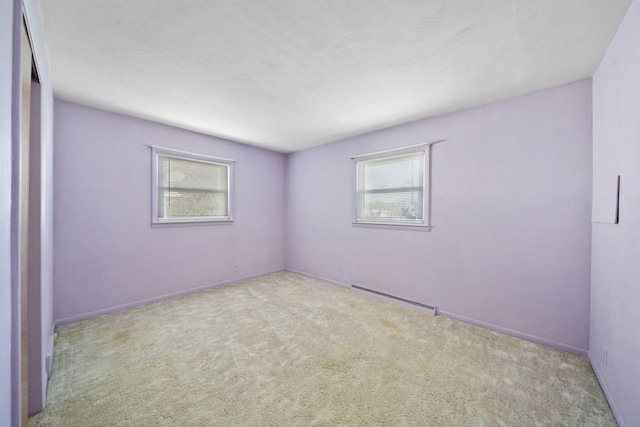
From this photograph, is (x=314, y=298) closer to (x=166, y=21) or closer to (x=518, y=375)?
(x=518, y=375)

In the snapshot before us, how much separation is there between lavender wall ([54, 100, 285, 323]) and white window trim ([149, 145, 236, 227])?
0.07 m

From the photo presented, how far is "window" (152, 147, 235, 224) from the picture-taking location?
11.1ft

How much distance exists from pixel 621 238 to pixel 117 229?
4.71m

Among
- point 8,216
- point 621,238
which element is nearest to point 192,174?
point 8,216

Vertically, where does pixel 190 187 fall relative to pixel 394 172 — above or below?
below

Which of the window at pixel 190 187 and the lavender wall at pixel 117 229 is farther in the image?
the window at pixel 190 187

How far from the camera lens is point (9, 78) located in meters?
0.76

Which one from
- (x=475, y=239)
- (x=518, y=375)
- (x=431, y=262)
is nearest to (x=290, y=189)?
(x=431, y=262)

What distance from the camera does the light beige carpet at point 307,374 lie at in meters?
1.52

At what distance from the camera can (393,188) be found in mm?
3504

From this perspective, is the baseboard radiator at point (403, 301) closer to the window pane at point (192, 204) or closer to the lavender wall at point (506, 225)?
the lavender wall at point (506, 225)

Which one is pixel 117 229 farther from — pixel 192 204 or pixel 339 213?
pixel 339 213

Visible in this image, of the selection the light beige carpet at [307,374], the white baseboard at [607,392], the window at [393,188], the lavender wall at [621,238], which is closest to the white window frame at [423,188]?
the window at [393,188]

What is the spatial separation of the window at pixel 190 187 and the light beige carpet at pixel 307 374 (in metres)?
1.42
